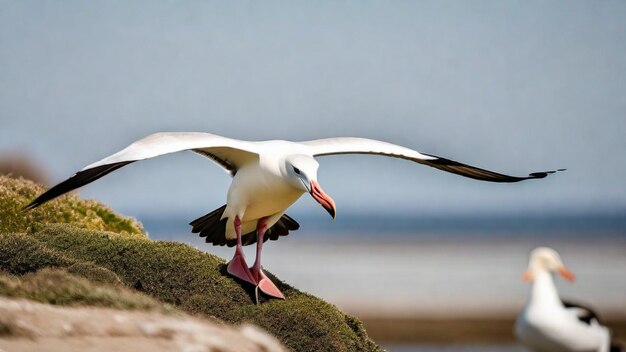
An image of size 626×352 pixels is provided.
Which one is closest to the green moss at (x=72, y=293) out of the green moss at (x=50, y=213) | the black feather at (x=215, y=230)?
the black feather at (x=215, y=230)

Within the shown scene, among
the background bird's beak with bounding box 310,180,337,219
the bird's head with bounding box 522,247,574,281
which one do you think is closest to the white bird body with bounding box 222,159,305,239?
the background bird's beak with bounding box 310,180,337,219

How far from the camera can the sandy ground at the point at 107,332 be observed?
22.0ft

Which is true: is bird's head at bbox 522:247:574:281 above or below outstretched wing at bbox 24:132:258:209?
below

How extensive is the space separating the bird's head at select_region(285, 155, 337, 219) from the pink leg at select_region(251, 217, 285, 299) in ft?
2.87

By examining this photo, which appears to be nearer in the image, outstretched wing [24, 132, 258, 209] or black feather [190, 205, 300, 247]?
outstretched wing [24, 132, 258, 209]

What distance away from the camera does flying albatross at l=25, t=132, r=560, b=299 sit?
8.63 m

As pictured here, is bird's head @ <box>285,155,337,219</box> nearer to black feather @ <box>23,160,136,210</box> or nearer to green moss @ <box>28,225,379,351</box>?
green moss @ <box>28,225,379,351</box>

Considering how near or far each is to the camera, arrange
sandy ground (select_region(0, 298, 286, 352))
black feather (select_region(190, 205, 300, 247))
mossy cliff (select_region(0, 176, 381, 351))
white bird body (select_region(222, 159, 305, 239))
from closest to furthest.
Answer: sandy ground (select_region(0, 298, 286, 352)) < mossy cliff (select_region(0, 176, 381, 351)) < white bird body (select_region(222, 159, 305, 239)) < black feather (select_region(190, 205, 300, 247))

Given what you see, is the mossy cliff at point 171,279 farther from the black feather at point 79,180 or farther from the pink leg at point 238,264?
the black feather at point 79,180

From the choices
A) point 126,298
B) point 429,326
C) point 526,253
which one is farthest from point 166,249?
point 526,253

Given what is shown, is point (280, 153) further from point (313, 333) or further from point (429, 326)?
point (429, 326)

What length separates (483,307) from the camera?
2252 cm

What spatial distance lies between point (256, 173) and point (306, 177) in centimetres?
60

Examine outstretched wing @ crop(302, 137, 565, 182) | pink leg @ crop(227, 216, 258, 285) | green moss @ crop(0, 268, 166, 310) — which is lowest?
green moss @ crop(0, 268, 166, 310)
